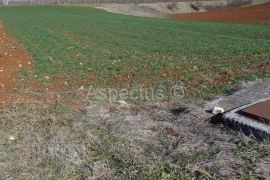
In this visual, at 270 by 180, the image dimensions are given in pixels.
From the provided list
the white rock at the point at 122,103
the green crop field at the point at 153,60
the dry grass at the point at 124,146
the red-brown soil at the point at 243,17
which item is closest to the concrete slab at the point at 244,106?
the dry grass at the point at 124,146

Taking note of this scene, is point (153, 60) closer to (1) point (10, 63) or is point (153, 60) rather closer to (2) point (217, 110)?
(1) point (10, 63)

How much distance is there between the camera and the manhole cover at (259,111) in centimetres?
613

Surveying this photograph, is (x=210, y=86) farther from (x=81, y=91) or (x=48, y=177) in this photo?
(x=48, y=177)

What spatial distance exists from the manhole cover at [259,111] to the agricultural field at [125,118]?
0.34 meters

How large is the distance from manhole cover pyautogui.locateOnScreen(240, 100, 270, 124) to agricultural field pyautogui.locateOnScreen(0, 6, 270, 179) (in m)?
0.34

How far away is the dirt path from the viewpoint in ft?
33.0

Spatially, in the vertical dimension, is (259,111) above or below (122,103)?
above

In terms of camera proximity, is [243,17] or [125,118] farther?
[243,17]

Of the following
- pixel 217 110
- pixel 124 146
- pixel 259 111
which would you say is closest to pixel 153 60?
pixel 217 110

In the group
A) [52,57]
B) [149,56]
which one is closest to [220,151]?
[149,56]

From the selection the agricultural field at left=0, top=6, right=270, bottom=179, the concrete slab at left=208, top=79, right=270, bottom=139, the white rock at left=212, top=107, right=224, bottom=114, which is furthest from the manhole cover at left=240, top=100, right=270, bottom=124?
the white rock at left=212, top=107, right=224, bottom=114

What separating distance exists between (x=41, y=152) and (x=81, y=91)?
3.30 m

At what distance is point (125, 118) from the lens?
7.29m

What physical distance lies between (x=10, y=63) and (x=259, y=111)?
8534 mm
